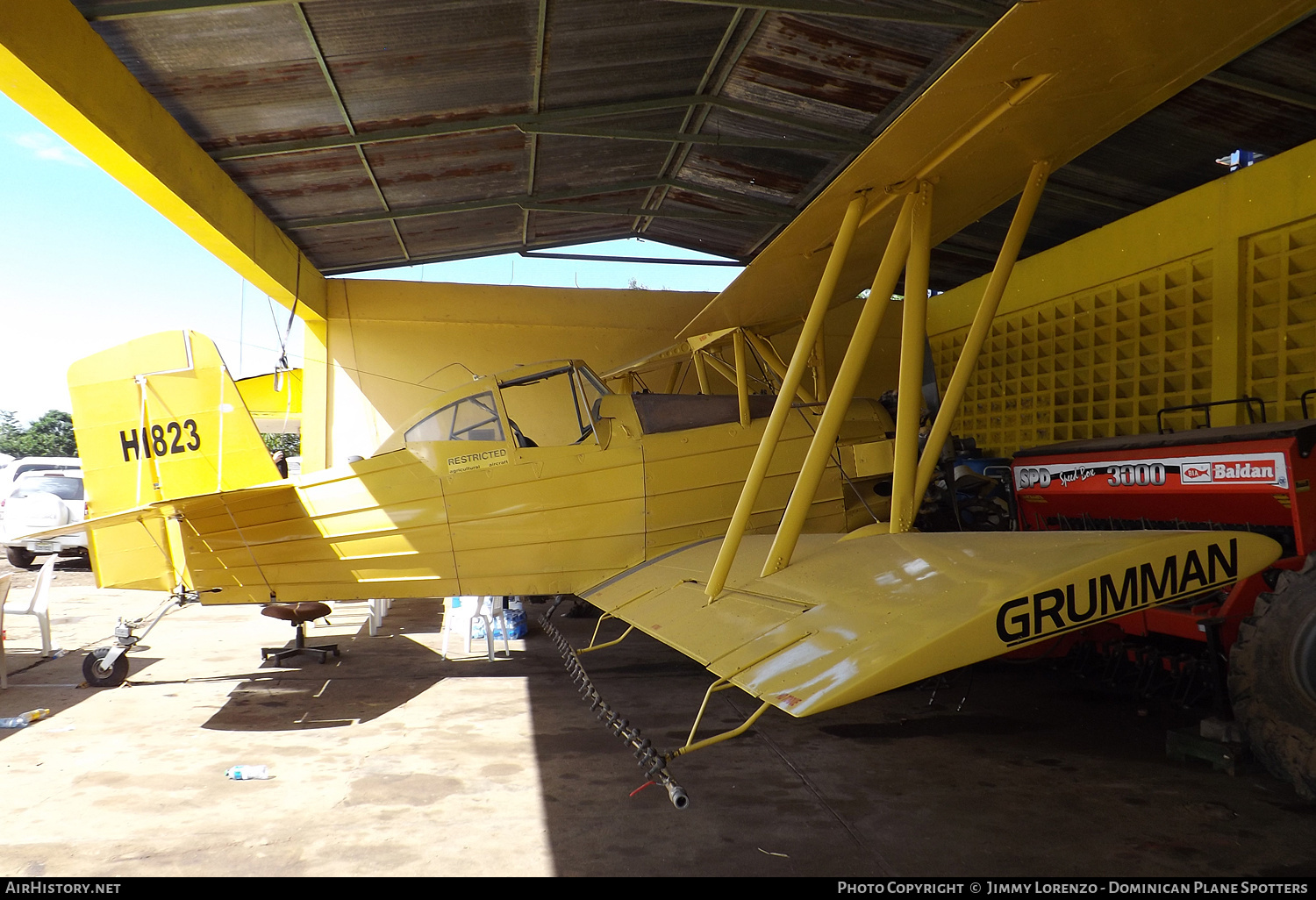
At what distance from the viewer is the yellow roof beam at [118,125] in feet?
15.4

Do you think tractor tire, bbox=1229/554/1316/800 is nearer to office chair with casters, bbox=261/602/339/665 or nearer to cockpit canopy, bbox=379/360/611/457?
cockpit canopy, bbox=379/360/611/457

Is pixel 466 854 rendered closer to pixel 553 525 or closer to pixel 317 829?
pixel 317 829

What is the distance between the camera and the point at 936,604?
112 inches

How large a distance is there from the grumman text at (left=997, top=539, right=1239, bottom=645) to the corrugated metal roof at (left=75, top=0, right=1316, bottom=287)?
455cm

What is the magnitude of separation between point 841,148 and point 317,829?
775cm

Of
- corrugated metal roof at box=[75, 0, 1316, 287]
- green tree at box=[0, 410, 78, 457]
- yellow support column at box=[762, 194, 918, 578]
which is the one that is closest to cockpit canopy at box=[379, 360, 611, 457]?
yellow support column at box=[762, 194, 918, 578]

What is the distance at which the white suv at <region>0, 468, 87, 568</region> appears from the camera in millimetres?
14430

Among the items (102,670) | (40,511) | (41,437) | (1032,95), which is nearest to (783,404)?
(1032,95)

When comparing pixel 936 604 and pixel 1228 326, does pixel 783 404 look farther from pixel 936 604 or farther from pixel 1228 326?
pixel 1228 326

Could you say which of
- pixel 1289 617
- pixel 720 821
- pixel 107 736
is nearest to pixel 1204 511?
pixel 1289 617

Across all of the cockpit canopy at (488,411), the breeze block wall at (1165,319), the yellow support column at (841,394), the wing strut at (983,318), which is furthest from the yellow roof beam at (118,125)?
the breeze block wall at (1165,319)

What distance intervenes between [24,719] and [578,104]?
21.5 ft

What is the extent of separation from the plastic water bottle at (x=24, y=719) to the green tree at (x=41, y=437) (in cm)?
3726

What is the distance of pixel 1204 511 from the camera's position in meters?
4.61
